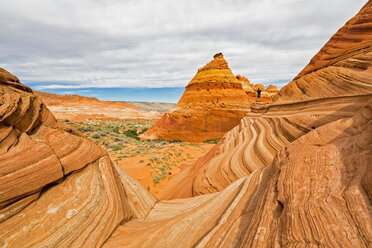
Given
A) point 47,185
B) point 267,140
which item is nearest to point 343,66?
point 267,140

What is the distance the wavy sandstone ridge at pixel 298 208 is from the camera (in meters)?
1.64

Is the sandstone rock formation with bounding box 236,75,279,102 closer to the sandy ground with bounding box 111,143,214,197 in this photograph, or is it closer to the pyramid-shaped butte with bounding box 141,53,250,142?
the pyramid-shaped butte with bounding box 141,53,250,142

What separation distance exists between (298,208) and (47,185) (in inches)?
162

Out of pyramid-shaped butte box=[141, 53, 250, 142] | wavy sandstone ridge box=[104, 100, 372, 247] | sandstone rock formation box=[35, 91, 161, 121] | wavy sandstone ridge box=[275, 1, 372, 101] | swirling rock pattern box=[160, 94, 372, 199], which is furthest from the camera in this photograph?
sandstone rock formation box=[35, 91, 161, 121]

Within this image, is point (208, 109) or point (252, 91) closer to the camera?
point (208, 109)

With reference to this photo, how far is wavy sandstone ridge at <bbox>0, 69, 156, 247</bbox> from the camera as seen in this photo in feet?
8.09

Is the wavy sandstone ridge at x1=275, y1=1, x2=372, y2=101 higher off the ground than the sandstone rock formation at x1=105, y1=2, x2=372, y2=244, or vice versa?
the wavy sandstone ridge at x1=275, y1=1, x2=372, y2=101

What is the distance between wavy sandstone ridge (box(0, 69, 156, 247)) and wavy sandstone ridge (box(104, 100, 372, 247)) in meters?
0.57

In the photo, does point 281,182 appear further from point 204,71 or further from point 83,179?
point 204,71

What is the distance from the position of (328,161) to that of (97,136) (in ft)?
62.9

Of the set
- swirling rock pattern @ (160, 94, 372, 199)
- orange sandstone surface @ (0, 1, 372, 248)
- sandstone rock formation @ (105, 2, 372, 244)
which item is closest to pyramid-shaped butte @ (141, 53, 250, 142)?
swirling rock pattern @ (160, 94, 372, 199)

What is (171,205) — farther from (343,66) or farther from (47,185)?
(343,66)

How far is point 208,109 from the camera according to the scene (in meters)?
20.8

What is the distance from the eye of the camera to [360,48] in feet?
21.5
